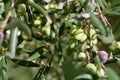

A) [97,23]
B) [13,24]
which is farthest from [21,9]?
[97,23]

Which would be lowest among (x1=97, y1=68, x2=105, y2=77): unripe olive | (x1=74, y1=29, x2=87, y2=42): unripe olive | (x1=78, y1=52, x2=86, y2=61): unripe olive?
(x1=97, y1=68, x2=105, y2=77): unripe olive

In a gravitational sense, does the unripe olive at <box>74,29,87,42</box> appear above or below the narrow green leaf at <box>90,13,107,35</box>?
below

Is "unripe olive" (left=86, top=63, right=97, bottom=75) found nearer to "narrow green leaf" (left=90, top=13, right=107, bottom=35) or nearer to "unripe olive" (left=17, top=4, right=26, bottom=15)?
"narrow green leaf" (left=90, top=13, right=107, bottom=35)

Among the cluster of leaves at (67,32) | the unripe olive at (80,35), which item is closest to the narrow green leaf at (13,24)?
the cluster of leaves at (67,32)

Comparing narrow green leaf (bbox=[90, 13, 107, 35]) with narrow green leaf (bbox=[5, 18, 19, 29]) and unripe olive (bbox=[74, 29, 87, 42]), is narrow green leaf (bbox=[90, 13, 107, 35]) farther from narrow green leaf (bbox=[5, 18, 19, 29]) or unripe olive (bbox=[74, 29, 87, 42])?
→ narrow green leaf (bbox=[5, 18, 19, 29])

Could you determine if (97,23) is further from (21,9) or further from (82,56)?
(21,9)

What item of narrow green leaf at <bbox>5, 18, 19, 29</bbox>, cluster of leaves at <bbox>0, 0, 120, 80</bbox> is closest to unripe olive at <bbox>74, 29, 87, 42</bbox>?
cluster of leaves at <bbox>0, 0, 120, 80</bbox>

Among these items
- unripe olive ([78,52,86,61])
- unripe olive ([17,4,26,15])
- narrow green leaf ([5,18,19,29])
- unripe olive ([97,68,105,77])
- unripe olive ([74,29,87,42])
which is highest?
unripe olive ([17,4,26,15])

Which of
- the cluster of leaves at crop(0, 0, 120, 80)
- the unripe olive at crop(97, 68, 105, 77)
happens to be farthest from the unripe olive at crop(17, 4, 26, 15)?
the unripe olive at crop(97, 68, 105, 77)

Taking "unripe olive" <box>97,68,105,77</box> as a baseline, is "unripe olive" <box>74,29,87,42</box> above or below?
above

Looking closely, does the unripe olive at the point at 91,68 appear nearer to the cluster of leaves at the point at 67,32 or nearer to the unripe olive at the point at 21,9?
the cluster of leaves at the point at 67,32
